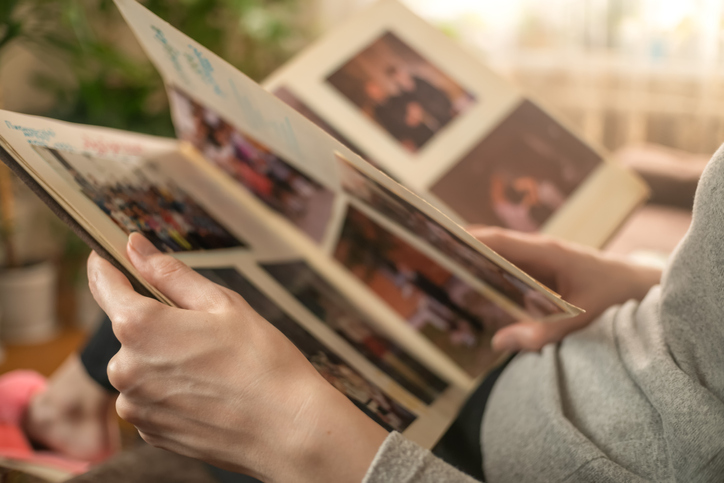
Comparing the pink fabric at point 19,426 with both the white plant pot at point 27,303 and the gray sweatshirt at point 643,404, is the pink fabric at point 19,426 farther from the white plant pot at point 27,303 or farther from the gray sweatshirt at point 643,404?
the white plant pot at point 27,303

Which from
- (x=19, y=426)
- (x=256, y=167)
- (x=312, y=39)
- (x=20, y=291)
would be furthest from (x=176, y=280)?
(x=312, y=39)

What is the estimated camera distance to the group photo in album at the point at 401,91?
666 mm

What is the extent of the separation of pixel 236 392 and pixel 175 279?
9 cm

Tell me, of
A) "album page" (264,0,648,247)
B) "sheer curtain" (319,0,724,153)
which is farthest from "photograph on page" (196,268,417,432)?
"sheer curtain" (319,0,724,153)

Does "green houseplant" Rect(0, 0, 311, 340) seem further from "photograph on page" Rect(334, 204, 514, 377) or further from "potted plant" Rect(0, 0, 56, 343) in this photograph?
"photograph on page" Rect(334, 204, 514, 377)

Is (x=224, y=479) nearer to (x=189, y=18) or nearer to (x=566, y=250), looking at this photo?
(x=566, y=250)

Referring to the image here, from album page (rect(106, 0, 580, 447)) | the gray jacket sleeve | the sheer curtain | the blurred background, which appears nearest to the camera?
the gray jacket sleeve

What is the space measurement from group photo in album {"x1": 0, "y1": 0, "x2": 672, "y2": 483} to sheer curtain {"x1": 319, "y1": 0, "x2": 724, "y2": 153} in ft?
4.39

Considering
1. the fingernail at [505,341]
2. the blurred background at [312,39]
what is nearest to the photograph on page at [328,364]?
the fingernail at [505,341]

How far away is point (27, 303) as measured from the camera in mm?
1357

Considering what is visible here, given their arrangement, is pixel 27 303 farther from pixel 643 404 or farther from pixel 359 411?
pixel 643 404

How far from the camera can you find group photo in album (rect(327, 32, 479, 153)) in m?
0.67

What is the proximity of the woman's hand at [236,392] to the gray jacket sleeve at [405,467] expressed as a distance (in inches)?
0.6

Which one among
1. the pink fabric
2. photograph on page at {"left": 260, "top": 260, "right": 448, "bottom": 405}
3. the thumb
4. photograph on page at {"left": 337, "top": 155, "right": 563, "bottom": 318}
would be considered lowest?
the pink fabric
